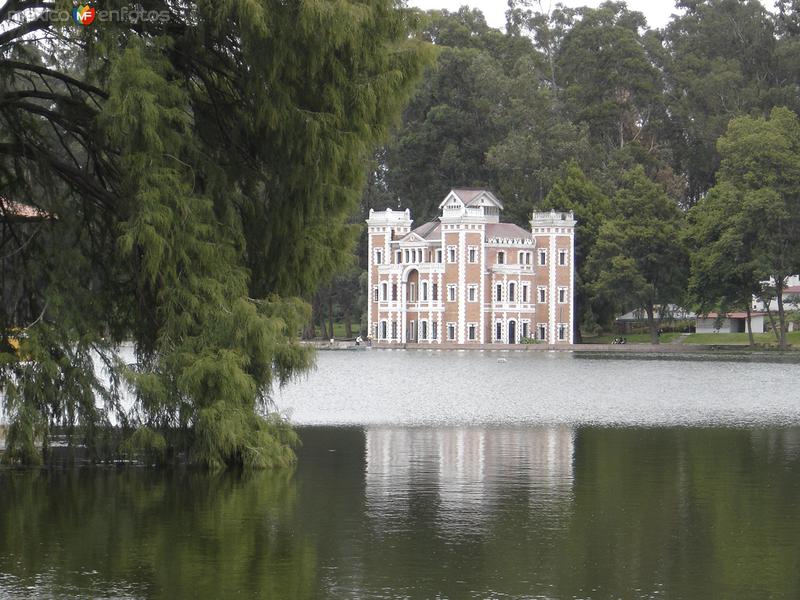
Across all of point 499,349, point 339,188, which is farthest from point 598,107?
point 339,188

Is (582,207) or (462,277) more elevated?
(582,207)

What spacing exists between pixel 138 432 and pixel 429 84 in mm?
85445

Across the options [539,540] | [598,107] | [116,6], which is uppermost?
[598,107]

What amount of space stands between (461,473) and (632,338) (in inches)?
2985

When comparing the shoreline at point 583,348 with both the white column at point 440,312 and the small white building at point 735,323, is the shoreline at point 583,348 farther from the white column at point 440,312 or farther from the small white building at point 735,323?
the small white building at point 735,323

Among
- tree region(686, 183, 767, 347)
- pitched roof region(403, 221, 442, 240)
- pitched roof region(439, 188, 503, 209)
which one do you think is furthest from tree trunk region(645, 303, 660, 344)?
pitched roof region(403, 221, 442, 240)

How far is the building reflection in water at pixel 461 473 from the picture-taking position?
54.5ft

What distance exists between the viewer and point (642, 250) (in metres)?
87.2

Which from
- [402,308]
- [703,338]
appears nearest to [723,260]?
[703,338]

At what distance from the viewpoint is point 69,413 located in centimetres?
1958

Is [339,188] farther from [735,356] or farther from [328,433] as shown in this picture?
[735,356]

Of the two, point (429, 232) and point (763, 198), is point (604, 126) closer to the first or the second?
point (429, 232)

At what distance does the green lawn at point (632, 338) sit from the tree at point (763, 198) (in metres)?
12.8

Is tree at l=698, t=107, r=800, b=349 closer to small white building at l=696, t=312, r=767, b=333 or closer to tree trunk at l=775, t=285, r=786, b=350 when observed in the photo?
tree trunk at l=775, t=285, r=786, b=350
